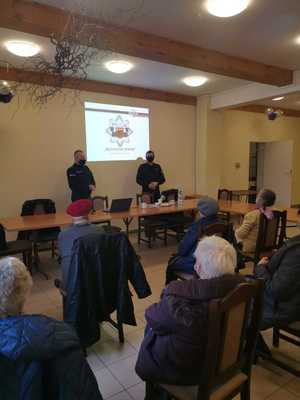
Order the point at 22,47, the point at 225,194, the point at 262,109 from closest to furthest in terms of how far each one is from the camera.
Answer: the point at 22,47, the point at 225,194, the point at 262,109

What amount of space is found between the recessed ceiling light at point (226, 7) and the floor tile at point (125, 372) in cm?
304

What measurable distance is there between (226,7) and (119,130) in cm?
351

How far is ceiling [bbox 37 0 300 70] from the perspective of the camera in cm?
287

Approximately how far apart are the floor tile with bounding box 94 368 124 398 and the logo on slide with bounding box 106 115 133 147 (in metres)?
4.53

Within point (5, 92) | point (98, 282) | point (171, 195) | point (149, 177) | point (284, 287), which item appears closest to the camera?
point (284, 287)

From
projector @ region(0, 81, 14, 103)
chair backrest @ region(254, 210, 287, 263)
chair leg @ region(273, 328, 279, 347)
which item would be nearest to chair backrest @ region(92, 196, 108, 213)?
projector @ region(0, 81, 14, 103)

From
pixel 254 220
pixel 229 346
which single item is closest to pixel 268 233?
pixel 254 220

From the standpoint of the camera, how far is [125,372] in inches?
85.0

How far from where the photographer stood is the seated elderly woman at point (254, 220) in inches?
129

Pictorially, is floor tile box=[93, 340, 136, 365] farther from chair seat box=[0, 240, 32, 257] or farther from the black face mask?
the black face mask

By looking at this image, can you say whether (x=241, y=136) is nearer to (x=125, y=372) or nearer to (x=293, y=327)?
(x=293, y=327)

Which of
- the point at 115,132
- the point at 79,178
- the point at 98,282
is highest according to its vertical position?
the point at 115,132

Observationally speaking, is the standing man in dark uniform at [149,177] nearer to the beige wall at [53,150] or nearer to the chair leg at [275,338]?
the beige wall at [53,150]

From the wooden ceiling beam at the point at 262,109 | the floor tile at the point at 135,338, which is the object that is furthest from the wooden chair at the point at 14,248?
the wooden ceiling beam at the point at 262,109
